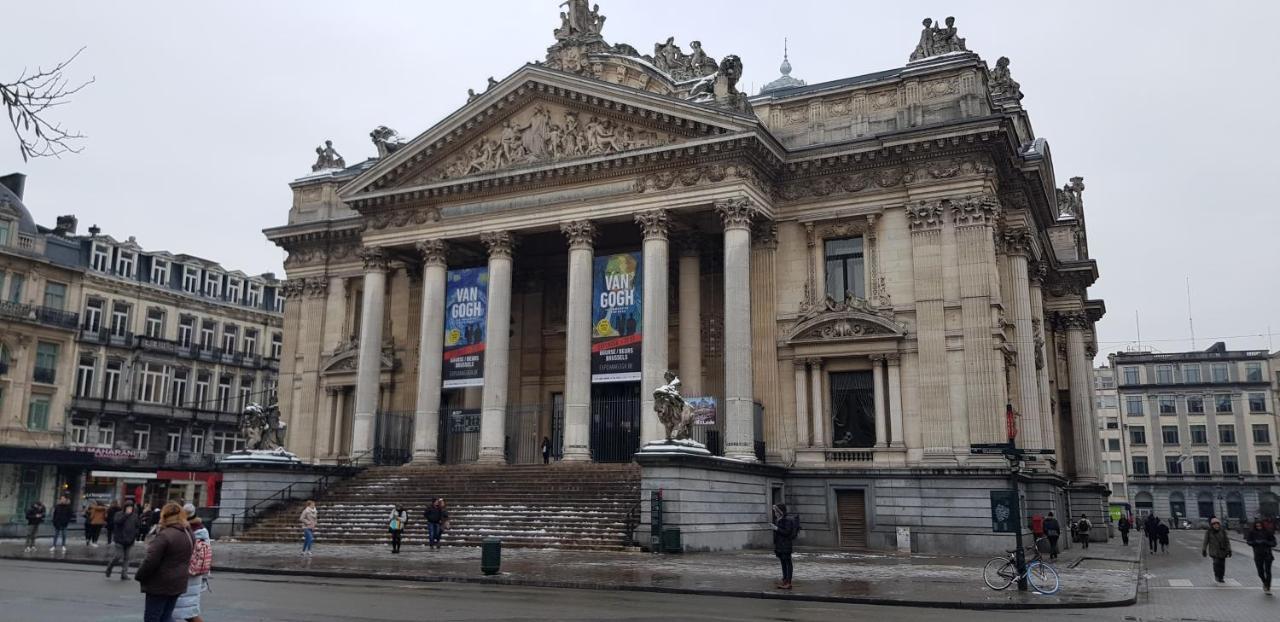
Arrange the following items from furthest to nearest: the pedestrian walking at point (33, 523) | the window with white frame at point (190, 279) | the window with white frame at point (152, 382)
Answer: the window with white frame at point (190, 279) → the window with white frame at point (152, 382) → the pedestrian walking at point (33, 523)

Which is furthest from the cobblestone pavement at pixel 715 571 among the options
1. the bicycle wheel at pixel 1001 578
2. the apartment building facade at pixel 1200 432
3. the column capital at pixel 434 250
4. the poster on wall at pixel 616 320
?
the apartment building facade at pixel 1200 432

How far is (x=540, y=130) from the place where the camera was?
38344mm

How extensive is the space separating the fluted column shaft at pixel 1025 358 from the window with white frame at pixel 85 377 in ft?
159

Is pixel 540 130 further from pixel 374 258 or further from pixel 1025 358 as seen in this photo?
pixel 1025 358

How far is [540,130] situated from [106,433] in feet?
116

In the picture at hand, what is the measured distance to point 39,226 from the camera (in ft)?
194

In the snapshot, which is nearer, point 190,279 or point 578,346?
point 578,346

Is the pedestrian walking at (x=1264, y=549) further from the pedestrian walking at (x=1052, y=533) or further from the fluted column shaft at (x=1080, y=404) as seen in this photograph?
the fluted column shaft at (x=1080, y=404)

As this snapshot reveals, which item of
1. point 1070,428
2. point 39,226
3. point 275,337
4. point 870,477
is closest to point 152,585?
point 870,477

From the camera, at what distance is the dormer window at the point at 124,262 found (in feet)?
196

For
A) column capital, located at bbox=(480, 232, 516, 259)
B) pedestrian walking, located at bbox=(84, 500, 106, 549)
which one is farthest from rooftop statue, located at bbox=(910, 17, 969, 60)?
pedestrian walking, located at bbox=(84, 500, 106, 549)

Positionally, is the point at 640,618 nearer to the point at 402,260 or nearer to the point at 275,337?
the point at 402,260

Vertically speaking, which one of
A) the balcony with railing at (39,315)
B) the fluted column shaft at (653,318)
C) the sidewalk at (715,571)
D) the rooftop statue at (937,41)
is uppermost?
the rooftop statue at (937,41)

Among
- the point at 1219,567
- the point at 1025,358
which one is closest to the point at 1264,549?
the point at 1219,567
